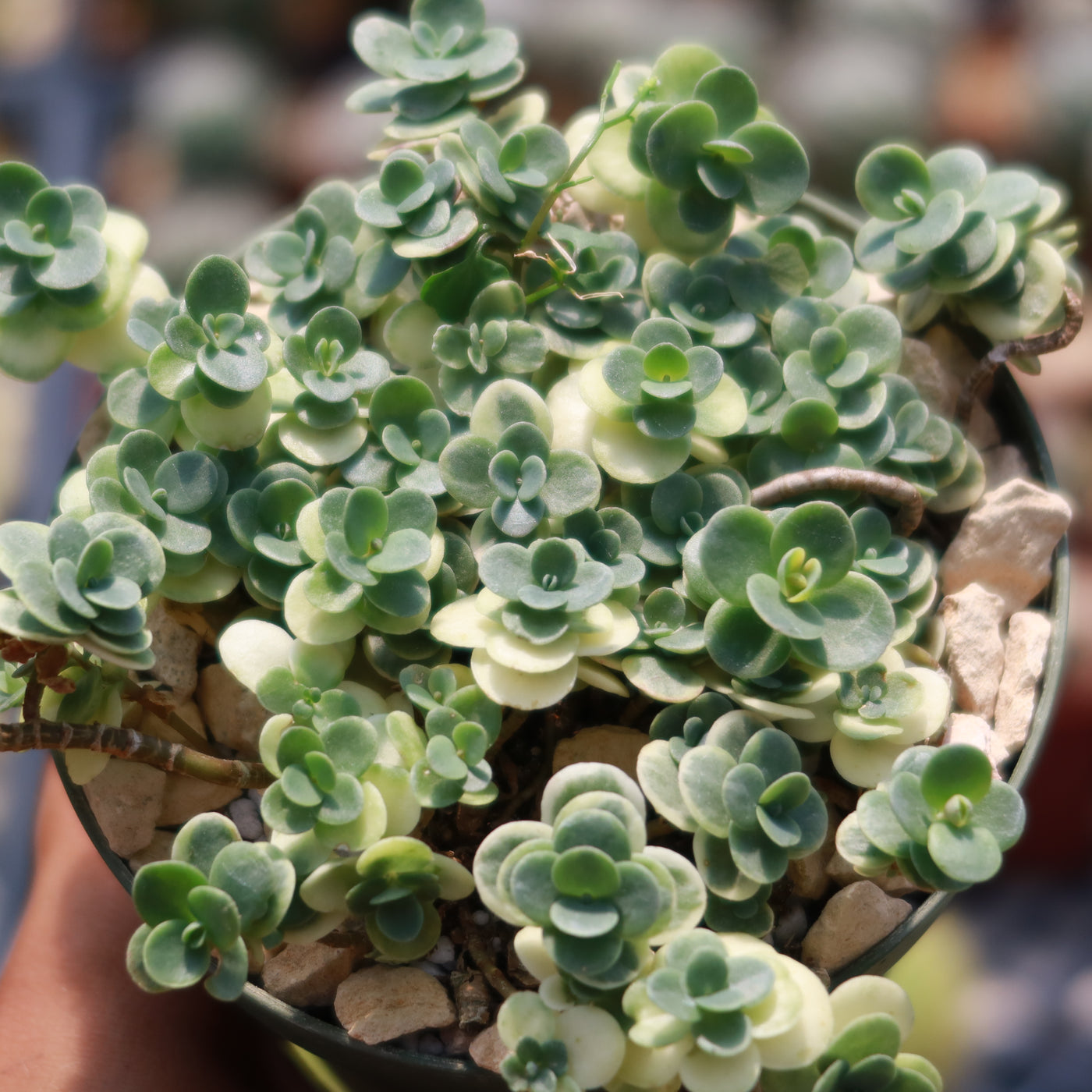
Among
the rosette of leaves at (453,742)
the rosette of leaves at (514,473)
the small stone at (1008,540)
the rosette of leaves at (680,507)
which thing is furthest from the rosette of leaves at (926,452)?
the rosette of leaves at (453,742)

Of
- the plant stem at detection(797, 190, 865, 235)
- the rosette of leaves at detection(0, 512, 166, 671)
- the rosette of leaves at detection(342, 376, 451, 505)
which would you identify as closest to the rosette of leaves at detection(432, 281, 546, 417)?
the rosette of leaves at detection(342, 376, 451, 505)

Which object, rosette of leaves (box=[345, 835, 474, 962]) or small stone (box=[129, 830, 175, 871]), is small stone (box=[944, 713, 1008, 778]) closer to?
rosette of leaves (box=[345, 835, 474, 962])

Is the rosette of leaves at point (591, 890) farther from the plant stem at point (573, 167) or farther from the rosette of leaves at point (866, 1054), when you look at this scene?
the plant stem at point (573, 167)

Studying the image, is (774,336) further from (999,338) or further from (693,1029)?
(693,1029)

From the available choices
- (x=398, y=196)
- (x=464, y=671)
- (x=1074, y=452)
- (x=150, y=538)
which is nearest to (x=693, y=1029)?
(x=464, y=671)

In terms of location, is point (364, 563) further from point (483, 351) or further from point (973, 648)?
point (973, 648)

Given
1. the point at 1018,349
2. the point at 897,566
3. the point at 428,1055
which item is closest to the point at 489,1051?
the point at 428,1055
